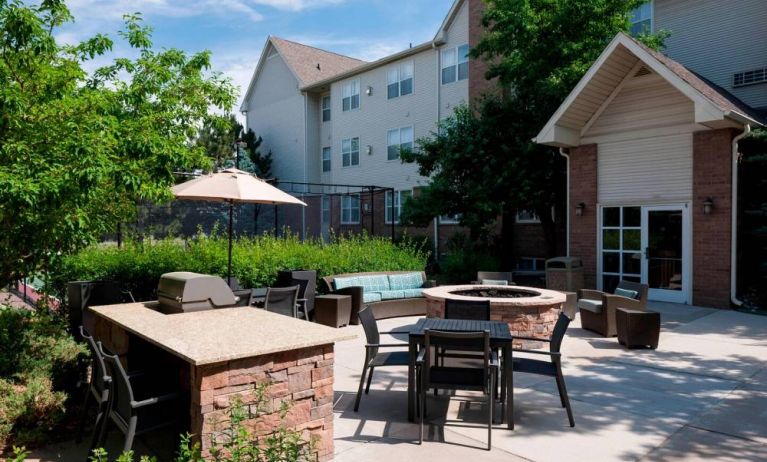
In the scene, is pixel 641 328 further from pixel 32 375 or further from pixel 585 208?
pixel 32 375

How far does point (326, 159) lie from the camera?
2772 cm

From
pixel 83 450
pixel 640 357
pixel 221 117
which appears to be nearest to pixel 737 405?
pixel 640 357

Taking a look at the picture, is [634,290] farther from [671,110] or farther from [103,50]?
[103,50]

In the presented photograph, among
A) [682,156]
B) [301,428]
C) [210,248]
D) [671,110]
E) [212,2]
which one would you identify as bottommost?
[301,428]

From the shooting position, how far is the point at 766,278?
12.2 meters

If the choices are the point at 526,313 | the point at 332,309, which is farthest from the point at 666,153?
the point at 332,309

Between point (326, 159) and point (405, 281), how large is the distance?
58.0 feet

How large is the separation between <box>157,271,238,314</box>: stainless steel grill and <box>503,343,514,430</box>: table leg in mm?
2570

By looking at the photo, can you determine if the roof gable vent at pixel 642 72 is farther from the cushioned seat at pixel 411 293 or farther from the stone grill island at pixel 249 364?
the stone grill island at pixel 249 364

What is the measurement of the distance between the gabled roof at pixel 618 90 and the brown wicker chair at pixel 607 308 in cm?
428

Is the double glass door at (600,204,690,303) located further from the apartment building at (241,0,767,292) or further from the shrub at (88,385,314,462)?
the shrub at (88,385,314,462)

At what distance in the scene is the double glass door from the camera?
39.5 ft

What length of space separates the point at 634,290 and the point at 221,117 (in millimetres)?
7451

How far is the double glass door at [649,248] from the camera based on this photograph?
12.0 meters
